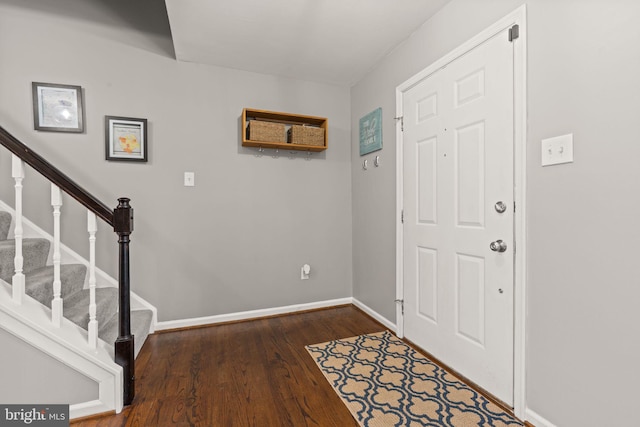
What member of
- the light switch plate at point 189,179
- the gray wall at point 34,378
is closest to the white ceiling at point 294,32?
the light switch plate at point 189,179

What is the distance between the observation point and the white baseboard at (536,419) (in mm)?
1358

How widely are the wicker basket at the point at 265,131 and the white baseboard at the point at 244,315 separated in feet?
5.35

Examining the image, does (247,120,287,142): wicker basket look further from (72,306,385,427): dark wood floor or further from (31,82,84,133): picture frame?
(72,306,385,427): dark wood floor

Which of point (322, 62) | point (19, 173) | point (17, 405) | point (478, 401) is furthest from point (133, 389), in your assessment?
point (322, 62)

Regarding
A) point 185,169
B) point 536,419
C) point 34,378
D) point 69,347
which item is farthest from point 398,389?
point 185,169

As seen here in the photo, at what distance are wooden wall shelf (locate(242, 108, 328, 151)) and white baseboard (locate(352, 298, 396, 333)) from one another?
1.64 meters

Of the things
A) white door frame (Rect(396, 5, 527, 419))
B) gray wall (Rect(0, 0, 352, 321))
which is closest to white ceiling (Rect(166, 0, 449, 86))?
gray wall (Rect(0, 0, 352, 321))

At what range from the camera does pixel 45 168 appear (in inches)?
56.6

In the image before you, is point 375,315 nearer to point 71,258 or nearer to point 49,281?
point 49,281

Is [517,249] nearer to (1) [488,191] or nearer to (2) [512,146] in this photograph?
(1) [488,191]

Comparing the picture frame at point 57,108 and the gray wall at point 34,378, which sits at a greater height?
the picture frame at point 57,108

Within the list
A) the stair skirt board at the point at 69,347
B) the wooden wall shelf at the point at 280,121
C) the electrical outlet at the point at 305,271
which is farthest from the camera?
the electrical outlet at the point at 305,271

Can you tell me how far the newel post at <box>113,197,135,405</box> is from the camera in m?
1.56

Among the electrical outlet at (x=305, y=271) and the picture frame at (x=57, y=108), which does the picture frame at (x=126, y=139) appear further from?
the electrical outlet at (x=305, y=271)
